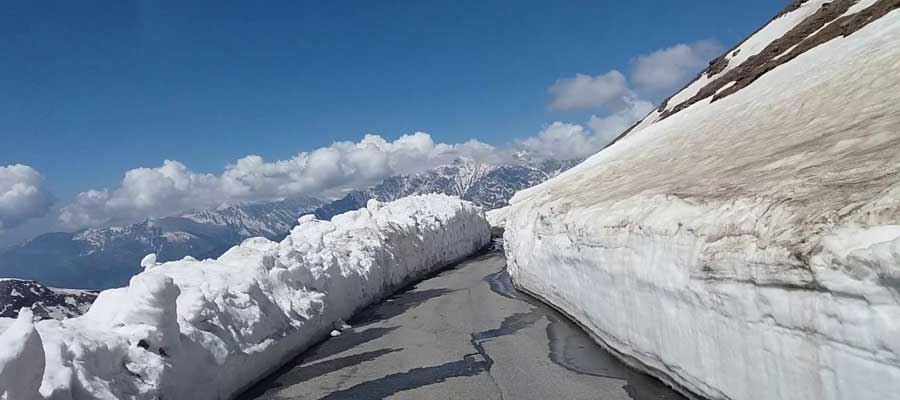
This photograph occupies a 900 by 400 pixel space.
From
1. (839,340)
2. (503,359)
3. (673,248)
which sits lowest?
(503,359)

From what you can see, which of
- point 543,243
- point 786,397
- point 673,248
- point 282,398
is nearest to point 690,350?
point 673,248

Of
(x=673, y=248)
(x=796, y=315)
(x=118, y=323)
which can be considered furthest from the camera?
(x=118, y=323)

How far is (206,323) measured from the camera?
973 centimetres

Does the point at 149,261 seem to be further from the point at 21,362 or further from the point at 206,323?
the point at 21,362

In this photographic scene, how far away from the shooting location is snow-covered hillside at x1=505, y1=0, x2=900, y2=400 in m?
4.50

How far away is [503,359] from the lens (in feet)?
34.3

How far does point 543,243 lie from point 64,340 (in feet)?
37.3

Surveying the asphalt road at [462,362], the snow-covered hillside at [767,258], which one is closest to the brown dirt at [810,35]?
the snow-covered hillside at [767,258]

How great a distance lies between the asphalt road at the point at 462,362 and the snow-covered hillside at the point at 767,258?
1.95ft

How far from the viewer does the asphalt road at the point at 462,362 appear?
28.6 ft

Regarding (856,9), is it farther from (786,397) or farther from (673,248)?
(786,397)

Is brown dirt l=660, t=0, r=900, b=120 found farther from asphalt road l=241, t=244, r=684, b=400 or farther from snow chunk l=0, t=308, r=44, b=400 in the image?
snow chunk l=0, t=308, r=44, b=400

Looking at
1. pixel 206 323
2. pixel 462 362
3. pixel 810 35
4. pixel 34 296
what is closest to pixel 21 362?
pixel 206 323

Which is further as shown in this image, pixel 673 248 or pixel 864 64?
pixel 864 64
